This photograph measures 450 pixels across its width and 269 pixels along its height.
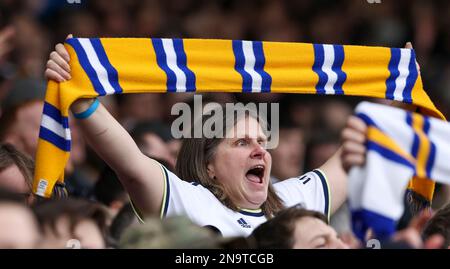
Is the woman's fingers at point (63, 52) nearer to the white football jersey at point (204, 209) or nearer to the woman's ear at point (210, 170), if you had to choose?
the white football jersey at point (204, 209)

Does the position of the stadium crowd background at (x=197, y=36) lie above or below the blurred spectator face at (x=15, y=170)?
above

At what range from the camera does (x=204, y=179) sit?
4047 mm

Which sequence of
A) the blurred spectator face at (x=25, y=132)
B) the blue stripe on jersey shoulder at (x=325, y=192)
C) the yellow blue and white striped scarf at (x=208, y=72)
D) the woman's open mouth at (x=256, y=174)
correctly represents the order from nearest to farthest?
1. the yellow blue and white striped scarf at (x=208, y=72)
2. the woman's open mouth at (x=256, y=174)
3. the blue stripe on jersey shoulder at (x=325, y=192)
4. the blurred spectator face at (x=25, y=132)

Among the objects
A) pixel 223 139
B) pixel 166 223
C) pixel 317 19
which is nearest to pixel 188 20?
pixel 317 19

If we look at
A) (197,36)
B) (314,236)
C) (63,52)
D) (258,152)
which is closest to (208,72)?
(258,152)

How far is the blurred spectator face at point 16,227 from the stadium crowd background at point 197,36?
1.49 meters

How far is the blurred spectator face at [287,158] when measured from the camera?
209 inches

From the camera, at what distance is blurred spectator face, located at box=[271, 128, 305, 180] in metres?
5.30

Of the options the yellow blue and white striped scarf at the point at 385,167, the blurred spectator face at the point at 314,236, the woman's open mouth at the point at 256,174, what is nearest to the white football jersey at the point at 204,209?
the woman's open mouth at the point at 256,174

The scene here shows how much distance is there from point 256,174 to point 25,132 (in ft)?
3.55

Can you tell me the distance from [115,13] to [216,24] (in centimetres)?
55

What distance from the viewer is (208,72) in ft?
13.6

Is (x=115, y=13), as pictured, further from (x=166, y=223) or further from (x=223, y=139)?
(x=166, y=223)

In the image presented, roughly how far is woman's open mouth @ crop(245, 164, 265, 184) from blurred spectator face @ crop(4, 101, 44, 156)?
1.02m
